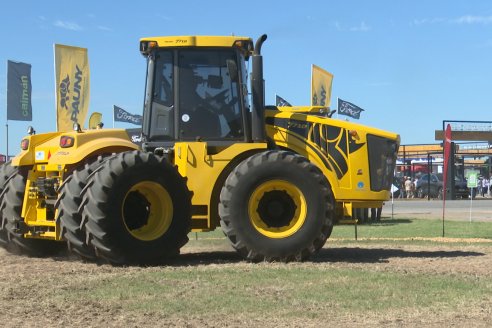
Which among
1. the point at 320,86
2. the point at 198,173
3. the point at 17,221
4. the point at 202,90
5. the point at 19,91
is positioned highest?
the point at 320,86

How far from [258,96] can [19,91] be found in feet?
52.9

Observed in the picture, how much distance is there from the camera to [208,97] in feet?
32.4

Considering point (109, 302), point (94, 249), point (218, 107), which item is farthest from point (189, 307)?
point (218, 107)

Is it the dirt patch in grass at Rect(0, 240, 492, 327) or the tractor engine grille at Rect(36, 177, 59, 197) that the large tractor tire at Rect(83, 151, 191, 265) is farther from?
the tractor engine grille at Rect(36, 177, 59, 197)

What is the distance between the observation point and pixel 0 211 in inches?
400

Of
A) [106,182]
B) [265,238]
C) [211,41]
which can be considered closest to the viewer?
[106,182]

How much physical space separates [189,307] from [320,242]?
11.0ft

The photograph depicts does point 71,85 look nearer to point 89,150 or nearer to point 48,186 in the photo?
point 48,186

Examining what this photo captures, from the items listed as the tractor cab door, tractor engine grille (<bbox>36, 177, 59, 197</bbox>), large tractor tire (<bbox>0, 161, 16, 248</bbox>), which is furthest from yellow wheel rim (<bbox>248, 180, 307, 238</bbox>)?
large tractor tire (<bbox>0, 161, 16, 248</bbox>)

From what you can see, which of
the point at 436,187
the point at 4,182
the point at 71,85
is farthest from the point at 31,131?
the point at 436,187

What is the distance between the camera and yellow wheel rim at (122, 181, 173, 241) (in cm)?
900

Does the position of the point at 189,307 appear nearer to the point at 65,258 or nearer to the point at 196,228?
the point at 196,228

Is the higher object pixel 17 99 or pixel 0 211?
pixel 17 99

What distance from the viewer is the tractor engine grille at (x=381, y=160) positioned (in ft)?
33.6
